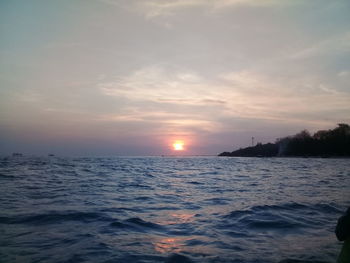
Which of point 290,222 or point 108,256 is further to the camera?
point 290,222

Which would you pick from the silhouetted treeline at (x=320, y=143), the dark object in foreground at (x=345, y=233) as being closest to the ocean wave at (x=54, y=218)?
the dark object in foreground at (x=345, y=233)

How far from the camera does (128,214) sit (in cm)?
1126

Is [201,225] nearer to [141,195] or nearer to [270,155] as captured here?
[141,195]

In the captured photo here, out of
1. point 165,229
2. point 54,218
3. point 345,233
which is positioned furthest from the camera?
point 54,218

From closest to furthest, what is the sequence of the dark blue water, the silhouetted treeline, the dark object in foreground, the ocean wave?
the dark object in foreground, the dark blue water, the ocean wave, the silhouetted treeline

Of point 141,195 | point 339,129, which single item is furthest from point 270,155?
point 141,195

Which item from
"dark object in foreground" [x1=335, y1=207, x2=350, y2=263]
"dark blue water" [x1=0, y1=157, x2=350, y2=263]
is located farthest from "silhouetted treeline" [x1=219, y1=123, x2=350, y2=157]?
"dark object in foreground" [x1=335, y1=207, x2=350, y2=263]

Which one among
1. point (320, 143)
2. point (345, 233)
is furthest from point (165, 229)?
point (320, 143)

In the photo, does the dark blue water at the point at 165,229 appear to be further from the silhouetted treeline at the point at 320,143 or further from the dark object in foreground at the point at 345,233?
the silhouetted treeline at the point at 320,143

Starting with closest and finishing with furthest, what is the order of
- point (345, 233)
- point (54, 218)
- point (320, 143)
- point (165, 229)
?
point (345, 233) → point (165, 229) → point (54, 218) → point (320, 143)

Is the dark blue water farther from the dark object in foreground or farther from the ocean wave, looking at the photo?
the dark object in foreground

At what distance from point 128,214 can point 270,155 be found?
195668 mm

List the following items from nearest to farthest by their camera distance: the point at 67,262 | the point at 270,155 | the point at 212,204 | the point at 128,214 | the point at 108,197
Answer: the point at 67,262 < the point at 128,214 < the point at 212,204 < the point at 108,197 < the point at 270,155

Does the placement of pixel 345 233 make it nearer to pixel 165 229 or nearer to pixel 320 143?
pixel 165 229
